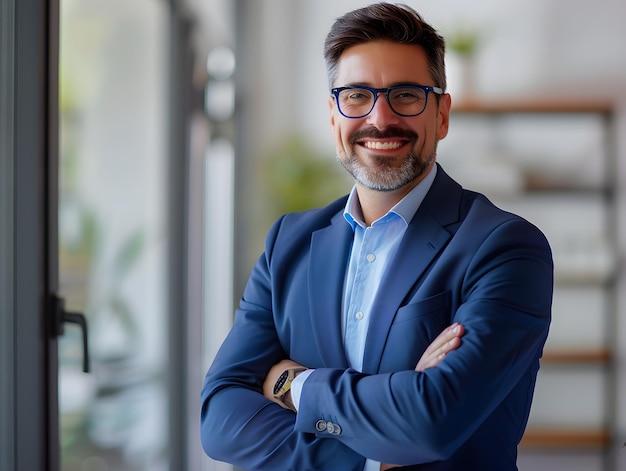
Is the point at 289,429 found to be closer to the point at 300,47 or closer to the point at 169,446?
the point at 169,446

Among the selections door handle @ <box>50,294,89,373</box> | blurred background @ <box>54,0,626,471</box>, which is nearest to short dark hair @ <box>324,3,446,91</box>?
door handle @ <box>50,294,89,373</box>

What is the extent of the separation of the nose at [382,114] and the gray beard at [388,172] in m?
0.07

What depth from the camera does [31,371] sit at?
6.41 ft

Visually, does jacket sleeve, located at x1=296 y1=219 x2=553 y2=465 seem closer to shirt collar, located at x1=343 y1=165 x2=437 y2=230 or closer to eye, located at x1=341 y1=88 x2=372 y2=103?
shirt collar, located at x1=343 y1=165 x2=437 y2=230

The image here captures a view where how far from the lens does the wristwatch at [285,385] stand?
1533 mm

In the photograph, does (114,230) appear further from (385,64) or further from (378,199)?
(385,64)

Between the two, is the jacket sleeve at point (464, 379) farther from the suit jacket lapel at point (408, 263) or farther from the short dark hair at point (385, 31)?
the short dark hair at point (385, 31)

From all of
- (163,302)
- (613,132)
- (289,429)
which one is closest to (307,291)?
(289,429)

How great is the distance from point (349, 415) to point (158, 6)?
2688mm

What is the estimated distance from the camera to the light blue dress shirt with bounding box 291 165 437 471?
59.8 inches

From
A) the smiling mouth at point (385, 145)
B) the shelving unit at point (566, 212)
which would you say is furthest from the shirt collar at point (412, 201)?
the shelving unit at point (566, 212)

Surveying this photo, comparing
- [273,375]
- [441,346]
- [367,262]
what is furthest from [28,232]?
[441,346]

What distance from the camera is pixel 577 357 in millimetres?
4227

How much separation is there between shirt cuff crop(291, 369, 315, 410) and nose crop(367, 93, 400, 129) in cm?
48
